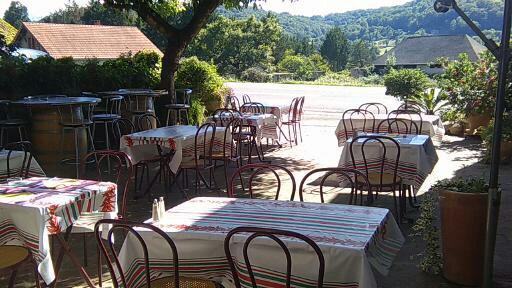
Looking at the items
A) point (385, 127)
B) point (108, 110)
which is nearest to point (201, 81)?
point (108, 110)

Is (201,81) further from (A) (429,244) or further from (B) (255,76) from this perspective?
(B) (255,76)

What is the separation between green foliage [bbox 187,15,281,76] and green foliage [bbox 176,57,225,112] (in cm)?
3208

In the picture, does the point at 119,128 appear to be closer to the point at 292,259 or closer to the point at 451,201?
the point at 451,201

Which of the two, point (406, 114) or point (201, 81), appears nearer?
point (406, 114)

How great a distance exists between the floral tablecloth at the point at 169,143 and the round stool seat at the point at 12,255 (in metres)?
2.73

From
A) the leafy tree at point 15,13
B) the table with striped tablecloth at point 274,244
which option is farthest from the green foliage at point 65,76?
the leafy tree at point 15,13

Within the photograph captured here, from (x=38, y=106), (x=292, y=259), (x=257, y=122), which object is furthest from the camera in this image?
(x=257, y=122)

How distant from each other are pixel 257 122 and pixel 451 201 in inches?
183

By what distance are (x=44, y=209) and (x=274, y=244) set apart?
53.3 inches

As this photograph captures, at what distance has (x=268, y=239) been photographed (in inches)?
90.7

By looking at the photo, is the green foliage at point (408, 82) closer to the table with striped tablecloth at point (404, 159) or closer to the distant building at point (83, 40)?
the table with striped tablecloth at point (404, 159)

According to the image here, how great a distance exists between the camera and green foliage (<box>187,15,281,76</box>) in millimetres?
44406

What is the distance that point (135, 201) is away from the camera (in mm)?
5980

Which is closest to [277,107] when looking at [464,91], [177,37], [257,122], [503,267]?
[257,122]
